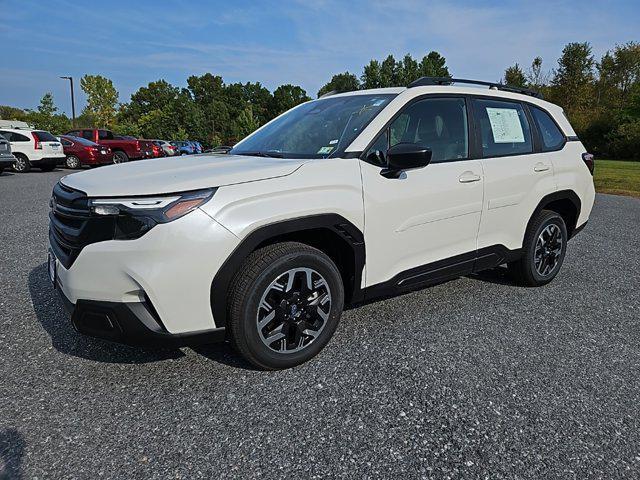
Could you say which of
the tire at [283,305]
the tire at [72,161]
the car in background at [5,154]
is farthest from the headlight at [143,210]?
the tire at [72,161]

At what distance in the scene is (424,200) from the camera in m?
3.04

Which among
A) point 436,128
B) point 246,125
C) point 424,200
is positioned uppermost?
Result: point 246,125

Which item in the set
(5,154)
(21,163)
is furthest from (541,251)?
(21,163)

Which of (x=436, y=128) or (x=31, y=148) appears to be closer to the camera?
(x=436, y=128)

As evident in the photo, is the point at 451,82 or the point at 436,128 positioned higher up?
the point at 451,82

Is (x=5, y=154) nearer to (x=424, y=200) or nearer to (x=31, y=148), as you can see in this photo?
(x=31, y=148)

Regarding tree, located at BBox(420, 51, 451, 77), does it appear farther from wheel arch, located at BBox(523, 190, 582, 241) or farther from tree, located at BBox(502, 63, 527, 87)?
wheel arch, located at BBox(523, 190, 582, 241)

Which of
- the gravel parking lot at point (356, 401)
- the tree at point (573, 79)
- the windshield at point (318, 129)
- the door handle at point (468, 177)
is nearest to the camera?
the gravel parking lot at point (356, 401)

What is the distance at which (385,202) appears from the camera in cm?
285

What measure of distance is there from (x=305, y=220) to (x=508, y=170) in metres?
2.00

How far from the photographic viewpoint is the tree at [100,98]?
2665 inches

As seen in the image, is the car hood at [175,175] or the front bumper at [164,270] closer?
the front bumper at [164,270]

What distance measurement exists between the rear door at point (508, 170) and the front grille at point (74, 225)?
270cm

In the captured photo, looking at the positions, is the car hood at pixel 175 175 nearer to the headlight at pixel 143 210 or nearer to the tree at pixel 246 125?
the headlight at pixel 143 210
